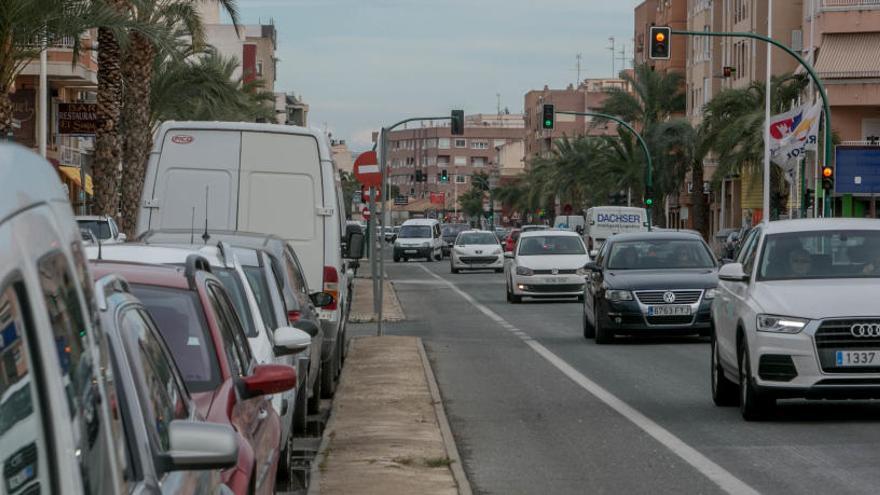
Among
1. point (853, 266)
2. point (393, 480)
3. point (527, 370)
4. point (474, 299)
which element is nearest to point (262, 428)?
point (393, 480)

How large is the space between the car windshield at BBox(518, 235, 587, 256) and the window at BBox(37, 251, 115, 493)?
38.0 meters

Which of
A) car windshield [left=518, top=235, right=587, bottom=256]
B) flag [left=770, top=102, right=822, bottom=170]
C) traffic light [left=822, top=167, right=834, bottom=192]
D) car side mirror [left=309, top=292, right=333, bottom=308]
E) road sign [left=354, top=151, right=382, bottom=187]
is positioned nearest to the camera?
car side mirror [left=309, top=292, right=333, bottom=308]

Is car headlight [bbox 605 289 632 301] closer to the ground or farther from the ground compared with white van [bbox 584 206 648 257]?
closer to the ground

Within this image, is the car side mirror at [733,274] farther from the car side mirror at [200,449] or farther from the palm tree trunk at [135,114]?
the palm tree trunk at [135,114]

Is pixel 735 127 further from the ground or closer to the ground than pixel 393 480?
further from the ground

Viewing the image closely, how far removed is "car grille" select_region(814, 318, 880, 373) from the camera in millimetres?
13898

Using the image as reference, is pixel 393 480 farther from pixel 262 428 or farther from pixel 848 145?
pixel 848 145

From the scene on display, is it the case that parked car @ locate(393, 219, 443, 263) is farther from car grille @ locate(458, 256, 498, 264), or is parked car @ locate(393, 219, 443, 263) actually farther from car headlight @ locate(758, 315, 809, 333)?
car headlight @ locate(758, 315, 809, 333)

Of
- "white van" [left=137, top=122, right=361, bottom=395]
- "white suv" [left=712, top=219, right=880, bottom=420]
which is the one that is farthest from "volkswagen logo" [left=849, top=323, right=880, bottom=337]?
"white van" [left=137, top=122, right=361, bottom=395]

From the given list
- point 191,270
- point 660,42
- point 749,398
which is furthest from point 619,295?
point 191,270

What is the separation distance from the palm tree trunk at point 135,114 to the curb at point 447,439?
740 inches

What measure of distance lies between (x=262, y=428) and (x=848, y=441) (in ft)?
20.8

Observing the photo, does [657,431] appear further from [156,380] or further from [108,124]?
[108,124]

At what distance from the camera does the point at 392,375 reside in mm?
19594
